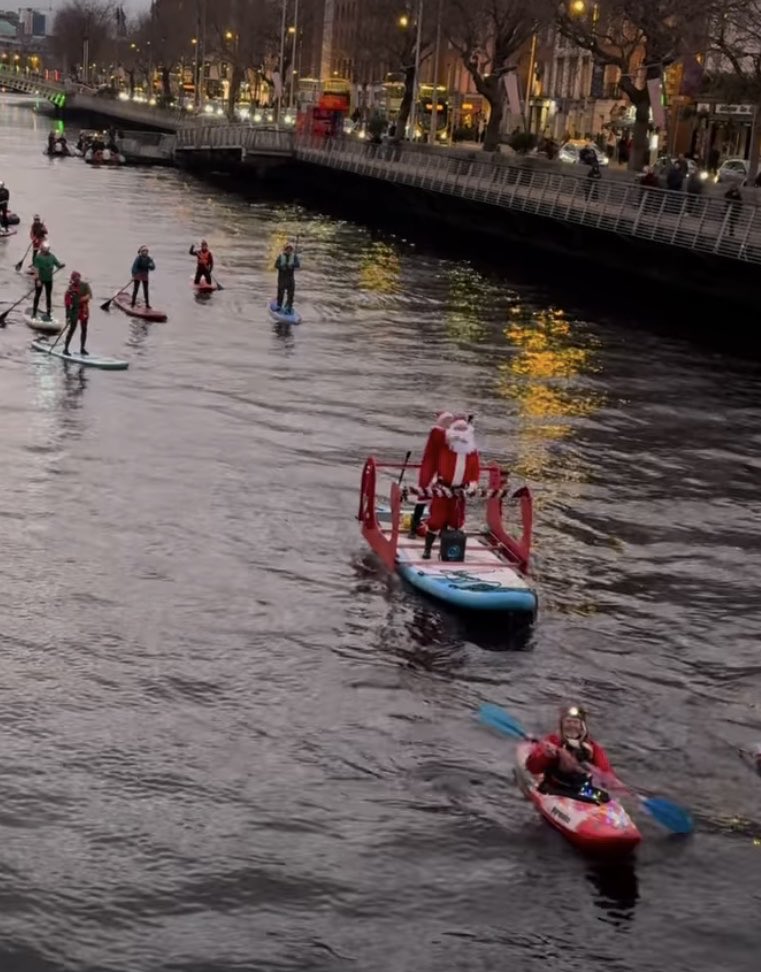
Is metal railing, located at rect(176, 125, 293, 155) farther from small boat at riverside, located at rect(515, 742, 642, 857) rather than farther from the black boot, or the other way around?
small boat at riverside, located at rect(515, 742, 642, 857)

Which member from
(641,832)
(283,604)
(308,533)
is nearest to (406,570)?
(283,604)

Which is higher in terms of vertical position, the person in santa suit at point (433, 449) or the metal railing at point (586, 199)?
the metal railing at point (586, 199)

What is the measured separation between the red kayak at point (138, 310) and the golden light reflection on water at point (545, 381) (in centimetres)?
895

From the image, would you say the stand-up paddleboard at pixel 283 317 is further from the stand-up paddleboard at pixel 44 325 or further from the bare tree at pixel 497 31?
the bare tree at pixel 497 31

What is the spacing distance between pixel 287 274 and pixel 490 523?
22.2m

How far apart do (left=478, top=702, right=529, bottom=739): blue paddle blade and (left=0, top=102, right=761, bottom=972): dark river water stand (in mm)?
266

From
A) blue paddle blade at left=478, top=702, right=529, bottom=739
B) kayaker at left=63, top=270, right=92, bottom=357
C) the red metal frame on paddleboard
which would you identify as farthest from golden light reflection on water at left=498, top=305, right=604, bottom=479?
blue paddle blade at left=478, top=702, right=529, bottom=739

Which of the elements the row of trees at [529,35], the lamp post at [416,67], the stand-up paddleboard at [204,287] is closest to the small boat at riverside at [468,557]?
the stand-up paddleboard at [204,287]

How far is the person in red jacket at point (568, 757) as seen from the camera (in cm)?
1359

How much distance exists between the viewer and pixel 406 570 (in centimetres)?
1914

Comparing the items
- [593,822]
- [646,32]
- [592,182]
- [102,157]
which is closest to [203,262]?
[592,182]

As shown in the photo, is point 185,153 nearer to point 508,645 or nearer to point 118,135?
point 118,135

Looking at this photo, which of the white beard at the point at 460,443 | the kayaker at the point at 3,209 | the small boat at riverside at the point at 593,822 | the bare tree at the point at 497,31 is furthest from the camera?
the bare tree at the point at 497,31

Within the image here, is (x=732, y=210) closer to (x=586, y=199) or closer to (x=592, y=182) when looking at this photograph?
(x=586, y=199)
